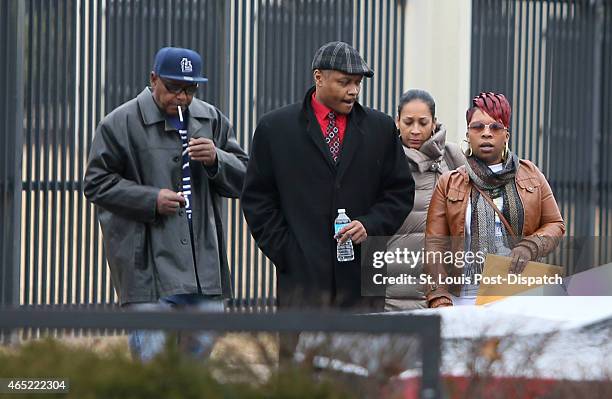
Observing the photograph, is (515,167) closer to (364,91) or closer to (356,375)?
(356,375)

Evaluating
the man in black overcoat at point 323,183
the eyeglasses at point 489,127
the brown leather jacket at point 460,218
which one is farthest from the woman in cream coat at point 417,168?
the eyeglasses at point 489,127

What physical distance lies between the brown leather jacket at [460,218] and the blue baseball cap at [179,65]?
1.23 metres

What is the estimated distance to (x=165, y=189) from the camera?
6605 mm

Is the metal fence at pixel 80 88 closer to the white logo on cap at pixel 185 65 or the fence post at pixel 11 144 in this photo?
the fence post at pixel 11 144

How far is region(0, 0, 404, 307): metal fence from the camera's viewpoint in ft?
34.3

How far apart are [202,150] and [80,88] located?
4.14 m

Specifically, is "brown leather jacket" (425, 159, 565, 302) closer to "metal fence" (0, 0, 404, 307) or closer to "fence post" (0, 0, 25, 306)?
"metal fence" (0, 0, 404, 307)

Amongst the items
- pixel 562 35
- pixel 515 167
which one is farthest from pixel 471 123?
pixel 562 35

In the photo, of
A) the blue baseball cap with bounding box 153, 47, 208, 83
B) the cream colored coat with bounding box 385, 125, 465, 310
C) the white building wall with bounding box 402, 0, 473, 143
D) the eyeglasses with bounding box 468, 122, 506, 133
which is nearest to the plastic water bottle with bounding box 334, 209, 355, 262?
the cream colored coat with bounding box 385, 125, 465, 310

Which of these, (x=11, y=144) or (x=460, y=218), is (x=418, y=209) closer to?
(x=460, y=218)

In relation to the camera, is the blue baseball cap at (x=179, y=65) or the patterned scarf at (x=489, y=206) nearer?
the patterned scarf at (x=489, y=206)

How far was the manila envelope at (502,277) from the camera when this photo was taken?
5938mm

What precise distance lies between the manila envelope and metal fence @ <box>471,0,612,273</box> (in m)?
5.49

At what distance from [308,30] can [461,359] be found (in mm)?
7482
